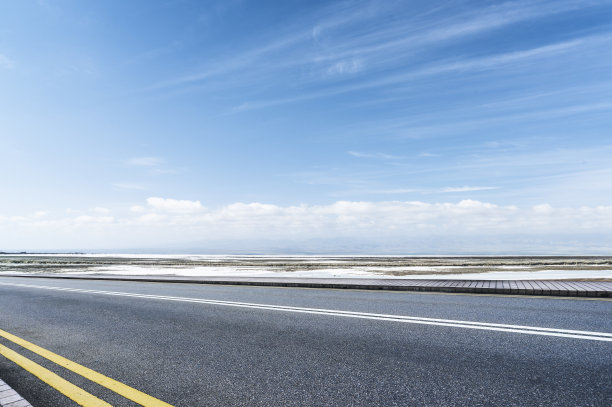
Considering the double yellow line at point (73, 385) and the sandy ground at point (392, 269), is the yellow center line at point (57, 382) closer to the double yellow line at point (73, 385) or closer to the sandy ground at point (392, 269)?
the double yellow line at point (73, 385)

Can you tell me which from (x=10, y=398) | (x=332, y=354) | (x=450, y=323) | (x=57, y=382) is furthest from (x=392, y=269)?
(x=10, y=398)

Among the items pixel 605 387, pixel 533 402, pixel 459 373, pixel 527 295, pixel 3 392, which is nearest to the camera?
Result: pixel 533 402

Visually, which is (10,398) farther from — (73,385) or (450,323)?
(450,323)

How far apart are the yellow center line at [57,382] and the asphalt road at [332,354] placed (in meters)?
0.08

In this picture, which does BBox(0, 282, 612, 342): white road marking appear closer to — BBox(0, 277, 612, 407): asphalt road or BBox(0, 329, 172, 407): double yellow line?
BBox(0, 277, 612, 407): asphalt road

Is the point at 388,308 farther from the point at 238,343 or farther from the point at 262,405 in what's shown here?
the point at 262,405

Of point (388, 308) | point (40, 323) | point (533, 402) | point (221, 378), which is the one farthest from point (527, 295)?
point (40, 323)

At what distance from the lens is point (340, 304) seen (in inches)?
359

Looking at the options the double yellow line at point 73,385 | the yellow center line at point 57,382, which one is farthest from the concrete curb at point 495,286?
the yellow center line at point 57,382

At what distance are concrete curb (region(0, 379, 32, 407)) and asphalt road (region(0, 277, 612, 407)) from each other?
0.14 metres

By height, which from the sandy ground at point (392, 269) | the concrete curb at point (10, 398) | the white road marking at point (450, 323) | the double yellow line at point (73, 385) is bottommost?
the sandy ground at point (392, 269)

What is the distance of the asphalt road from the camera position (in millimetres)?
3588

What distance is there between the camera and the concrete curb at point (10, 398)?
3459mm

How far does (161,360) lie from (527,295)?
29.4 ft
